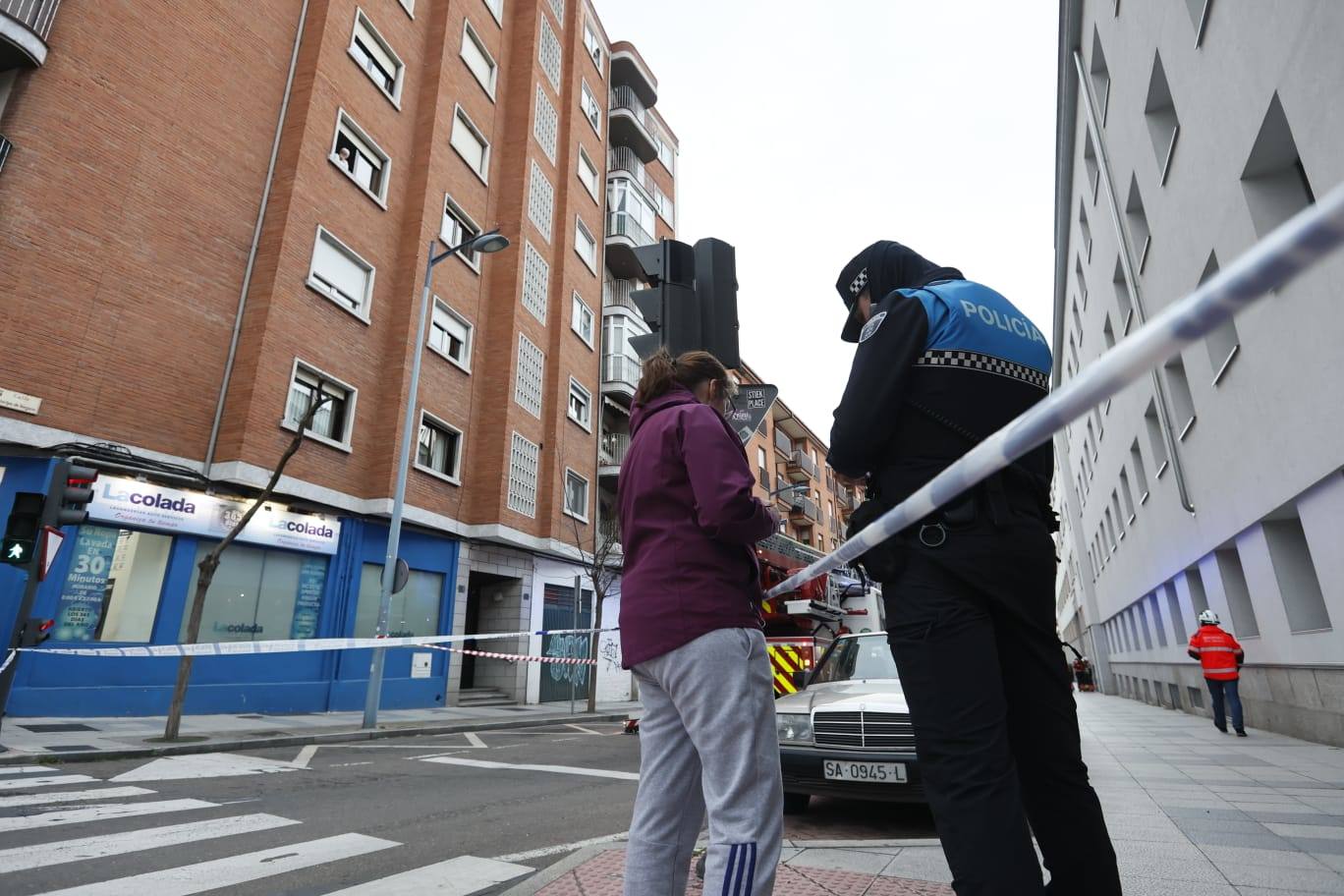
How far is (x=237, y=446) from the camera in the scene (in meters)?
13.0

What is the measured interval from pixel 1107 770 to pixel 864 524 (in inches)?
275

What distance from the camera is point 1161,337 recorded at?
4.10 feet

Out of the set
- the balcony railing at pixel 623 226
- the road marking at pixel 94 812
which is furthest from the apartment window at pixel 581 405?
the road marking at pixel 94 812

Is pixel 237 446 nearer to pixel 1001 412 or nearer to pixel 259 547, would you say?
pixel 259 547

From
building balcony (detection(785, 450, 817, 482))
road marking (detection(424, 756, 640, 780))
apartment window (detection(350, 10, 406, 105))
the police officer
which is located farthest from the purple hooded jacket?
building balcony (detection(785, 450, 817, 482))

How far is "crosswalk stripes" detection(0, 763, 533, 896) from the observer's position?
3.49m

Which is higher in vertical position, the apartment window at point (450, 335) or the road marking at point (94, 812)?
the apartment window at point (450, 335)

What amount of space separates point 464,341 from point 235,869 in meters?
17.0

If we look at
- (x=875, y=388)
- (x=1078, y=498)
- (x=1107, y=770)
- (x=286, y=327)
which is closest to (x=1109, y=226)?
(x=1107, y=770)

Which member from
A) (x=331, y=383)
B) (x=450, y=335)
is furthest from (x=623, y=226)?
(x=331, y=383)

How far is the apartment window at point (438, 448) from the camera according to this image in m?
17.6

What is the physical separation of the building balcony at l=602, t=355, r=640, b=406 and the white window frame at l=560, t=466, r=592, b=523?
11.6 ft

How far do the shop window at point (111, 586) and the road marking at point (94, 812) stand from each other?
738cm

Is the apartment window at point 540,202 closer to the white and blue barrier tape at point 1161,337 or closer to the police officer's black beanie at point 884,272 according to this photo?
the police officer's black beanie at point 884,272
